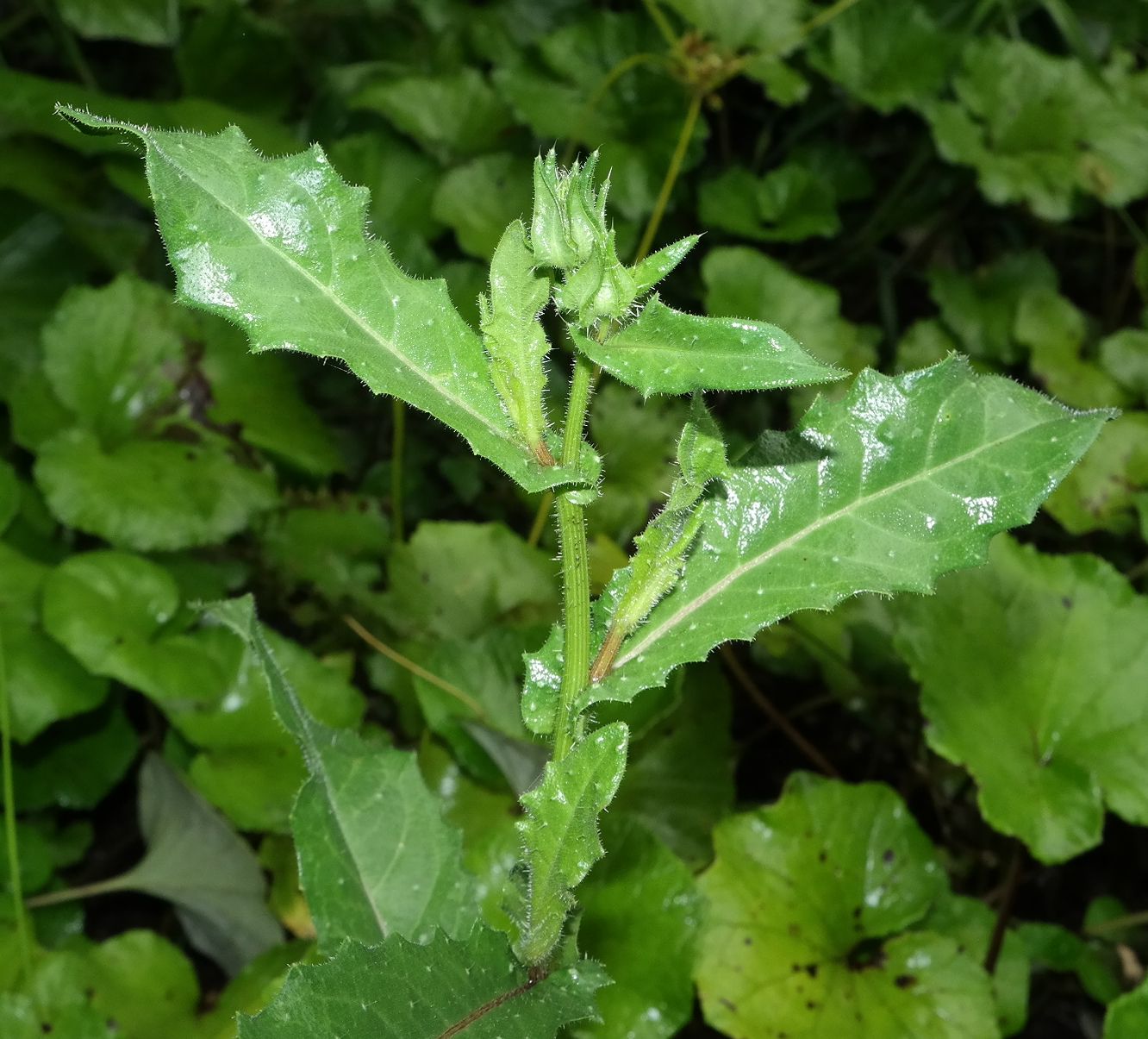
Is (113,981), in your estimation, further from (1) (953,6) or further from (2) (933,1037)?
(1) (953,6)

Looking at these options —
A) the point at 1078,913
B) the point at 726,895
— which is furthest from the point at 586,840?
the point at 1078,913

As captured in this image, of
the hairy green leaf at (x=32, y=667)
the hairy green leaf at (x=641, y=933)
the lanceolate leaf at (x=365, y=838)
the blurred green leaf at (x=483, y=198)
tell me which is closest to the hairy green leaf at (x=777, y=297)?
the blurred green leaf at (x=483, y=198)

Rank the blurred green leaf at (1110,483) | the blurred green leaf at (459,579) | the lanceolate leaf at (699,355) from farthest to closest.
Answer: the blurred green leaf at (1110,483) → the blurred green leaf at (459,579) → the lanceolate leaf at (699,355)

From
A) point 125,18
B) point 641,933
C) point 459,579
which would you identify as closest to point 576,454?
point 641,933

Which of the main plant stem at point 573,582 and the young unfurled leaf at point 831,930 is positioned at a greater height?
the main plant stem at point 573,582

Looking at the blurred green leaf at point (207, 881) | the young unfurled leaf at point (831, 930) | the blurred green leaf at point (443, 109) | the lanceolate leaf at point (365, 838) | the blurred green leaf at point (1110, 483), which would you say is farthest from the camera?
the blurred green leaf at point (443, 109)

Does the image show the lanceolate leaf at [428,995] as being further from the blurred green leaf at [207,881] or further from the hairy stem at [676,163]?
the hairy stem at [676,163]

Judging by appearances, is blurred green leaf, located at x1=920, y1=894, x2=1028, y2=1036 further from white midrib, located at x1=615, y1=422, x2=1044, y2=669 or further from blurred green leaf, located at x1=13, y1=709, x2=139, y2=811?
blurred green leaf, located at x1=13, y1=709, x2=139, y2=811
